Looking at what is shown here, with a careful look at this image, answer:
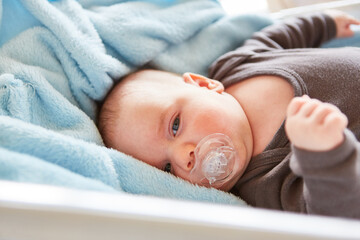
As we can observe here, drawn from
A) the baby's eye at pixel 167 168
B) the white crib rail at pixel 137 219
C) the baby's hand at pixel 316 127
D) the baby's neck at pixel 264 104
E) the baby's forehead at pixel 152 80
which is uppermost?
the white crib rail at pixel 137 219

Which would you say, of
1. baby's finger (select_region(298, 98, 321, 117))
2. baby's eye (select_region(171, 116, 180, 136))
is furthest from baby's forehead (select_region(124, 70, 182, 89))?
baby's finger (select_region(298, 98, 321, 117))

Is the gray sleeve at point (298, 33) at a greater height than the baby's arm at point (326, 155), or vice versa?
the baby's arm at point (326, 155)

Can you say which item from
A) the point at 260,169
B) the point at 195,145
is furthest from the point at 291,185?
the point at 195,145

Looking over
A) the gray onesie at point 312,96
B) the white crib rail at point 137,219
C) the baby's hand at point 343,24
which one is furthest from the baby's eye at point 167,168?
the baby's hand at point 343,24

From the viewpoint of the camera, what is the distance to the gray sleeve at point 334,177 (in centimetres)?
55

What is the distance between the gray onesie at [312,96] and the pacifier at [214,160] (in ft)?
0.21

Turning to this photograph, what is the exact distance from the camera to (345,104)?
823 millimetres

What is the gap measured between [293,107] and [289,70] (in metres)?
0.34

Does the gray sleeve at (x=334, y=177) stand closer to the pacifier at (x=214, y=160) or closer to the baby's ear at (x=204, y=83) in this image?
the pacifier at (x=214, y=160)

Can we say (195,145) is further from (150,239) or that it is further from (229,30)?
(229,30)

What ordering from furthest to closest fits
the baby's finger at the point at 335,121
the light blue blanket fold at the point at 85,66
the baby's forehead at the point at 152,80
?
the baby's forehead at the point at 152,80, the light blue blanket fold at the point at 85,66, the baby's finger at the point at 335,121

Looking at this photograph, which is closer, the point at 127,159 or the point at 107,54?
the point at 127,159

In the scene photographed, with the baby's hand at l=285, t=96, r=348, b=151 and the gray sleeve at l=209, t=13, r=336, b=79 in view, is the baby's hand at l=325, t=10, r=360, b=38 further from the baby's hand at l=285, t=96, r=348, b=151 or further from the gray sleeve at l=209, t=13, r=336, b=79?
the baby's hand at l=285, t=96, r=348, b=151

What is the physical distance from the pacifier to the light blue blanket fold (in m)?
0.04
